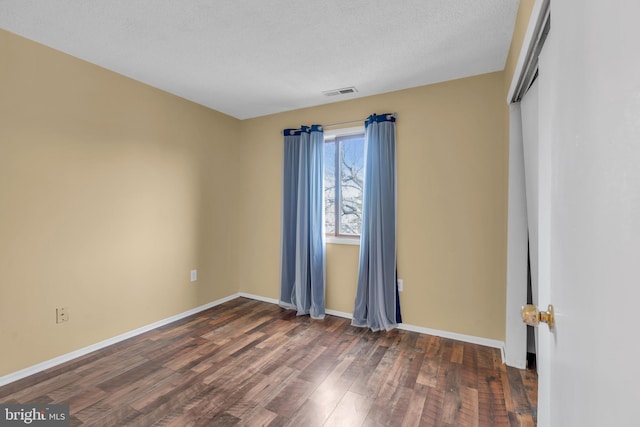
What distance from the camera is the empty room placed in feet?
4.61

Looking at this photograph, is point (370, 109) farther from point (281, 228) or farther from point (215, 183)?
point (215, 183)

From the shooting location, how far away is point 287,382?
2059 mm

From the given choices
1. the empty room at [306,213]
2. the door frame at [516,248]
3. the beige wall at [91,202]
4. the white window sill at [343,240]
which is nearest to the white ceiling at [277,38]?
the empty room at [306,213]

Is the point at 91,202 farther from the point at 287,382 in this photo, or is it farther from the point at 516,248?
the point at 516,248

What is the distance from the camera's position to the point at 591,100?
1.70ft

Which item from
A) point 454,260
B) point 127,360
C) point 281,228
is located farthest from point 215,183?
point 454,260

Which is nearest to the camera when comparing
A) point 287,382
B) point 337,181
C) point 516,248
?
point 287,382

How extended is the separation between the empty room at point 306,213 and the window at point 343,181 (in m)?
0.03

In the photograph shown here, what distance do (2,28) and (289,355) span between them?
317 centimetres

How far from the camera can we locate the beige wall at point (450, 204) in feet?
8.38

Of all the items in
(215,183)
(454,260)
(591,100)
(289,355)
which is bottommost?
(289,355)

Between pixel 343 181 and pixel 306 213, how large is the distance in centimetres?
58

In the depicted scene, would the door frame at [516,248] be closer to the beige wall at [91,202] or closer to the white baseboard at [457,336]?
the white baseboard at [457,336]

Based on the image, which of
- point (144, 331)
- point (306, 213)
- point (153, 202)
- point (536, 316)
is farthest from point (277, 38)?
point (144, 331)
